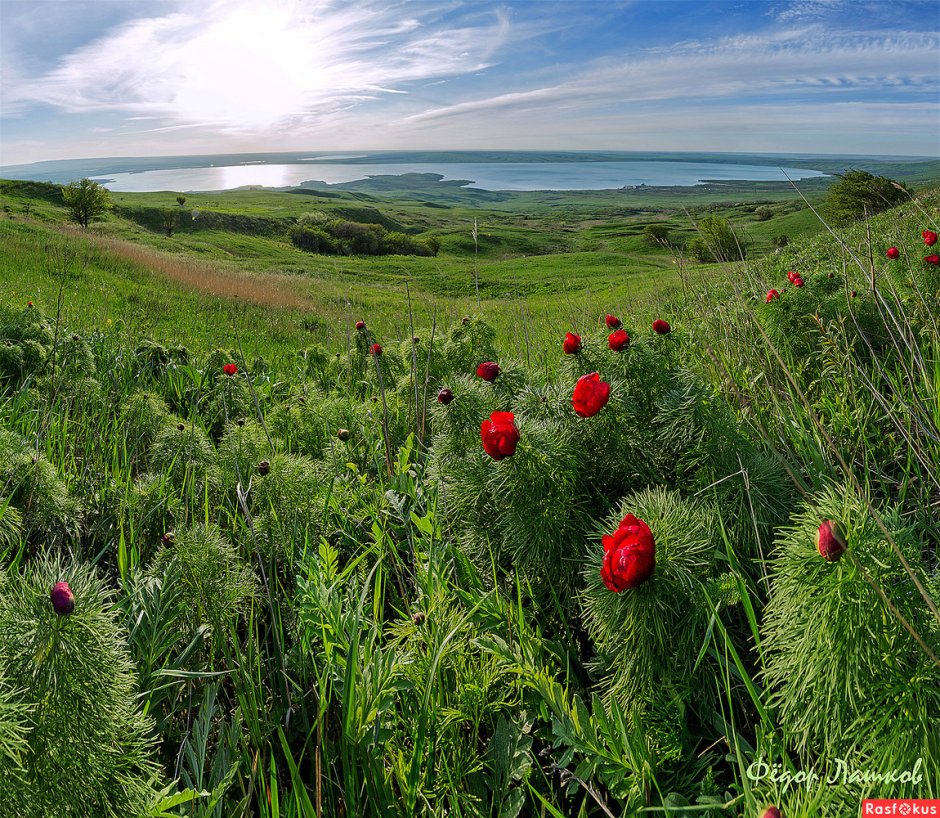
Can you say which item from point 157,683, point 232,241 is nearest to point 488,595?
point 157,683

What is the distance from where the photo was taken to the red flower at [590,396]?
5.65 feet

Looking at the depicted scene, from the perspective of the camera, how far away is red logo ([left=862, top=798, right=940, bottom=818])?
0.90 metres

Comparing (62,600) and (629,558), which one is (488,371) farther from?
(62,600)

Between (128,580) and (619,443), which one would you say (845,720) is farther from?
(128,580)

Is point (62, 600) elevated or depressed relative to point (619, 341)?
depressed

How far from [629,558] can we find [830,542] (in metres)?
0.38

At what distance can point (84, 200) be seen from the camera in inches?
→ 2258

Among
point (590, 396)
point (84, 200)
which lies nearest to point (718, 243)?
point (590, 396)

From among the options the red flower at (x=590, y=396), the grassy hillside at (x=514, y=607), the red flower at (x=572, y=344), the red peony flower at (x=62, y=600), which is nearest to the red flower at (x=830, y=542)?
the grassy hillside at (x=514, y=607)

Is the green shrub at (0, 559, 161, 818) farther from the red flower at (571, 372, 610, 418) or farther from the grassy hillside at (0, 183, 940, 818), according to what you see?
the red flower at (571, 372, 610, 418)

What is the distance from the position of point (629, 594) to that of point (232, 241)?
67.1 meters

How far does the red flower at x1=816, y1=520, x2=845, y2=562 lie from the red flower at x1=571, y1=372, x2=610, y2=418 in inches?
30.6

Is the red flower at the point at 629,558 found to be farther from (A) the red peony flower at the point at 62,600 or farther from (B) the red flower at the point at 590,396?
(A) the red peony flower at the point at 62,600

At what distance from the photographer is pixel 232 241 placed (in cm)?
6053
